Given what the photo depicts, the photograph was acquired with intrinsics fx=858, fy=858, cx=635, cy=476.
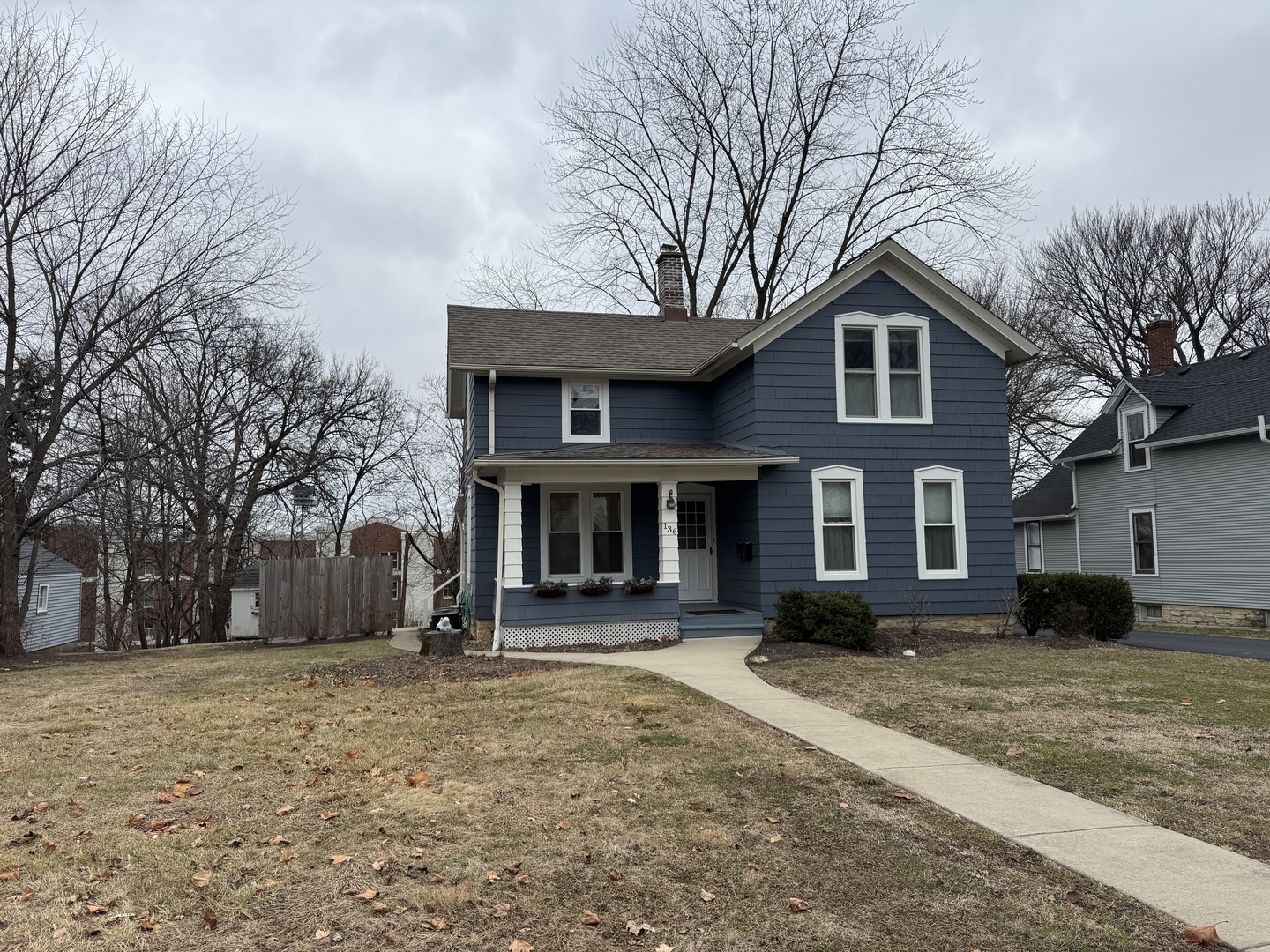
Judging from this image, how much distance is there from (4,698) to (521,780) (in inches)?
308

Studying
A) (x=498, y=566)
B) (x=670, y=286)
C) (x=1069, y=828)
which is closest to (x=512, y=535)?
(x=498, y=566)

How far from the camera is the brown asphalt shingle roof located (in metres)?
15.7

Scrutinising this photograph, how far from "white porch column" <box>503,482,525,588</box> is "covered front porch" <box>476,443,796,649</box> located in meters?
0.02

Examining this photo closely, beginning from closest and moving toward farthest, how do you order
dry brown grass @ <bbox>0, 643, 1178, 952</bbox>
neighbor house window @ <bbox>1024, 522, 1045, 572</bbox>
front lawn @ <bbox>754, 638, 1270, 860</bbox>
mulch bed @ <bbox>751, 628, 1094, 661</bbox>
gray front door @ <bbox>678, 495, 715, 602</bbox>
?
dry brown grass @ <bbox>0, 643, 1178, 952</bbox> < front lawn @ <bbox>754, 638, 1270, 860</bbox> < mulch bed @ <bbox>751, 628, 1094, 661</bbox> < gray front door @ <bbox>678, 495, 715, 602</bbox> < neighbor house window @ <bbox>1024, 522, 1045, 572</bbox>

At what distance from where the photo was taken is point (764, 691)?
9.20 meters

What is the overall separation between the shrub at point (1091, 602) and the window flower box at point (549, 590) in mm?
7896

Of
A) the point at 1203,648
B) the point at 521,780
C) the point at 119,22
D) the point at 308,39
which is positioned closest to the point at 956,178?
the point at 1203,648

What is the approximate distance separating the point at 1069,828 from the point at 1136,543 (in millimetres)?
21567

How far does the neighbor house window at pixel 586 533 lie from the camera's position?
613 inches

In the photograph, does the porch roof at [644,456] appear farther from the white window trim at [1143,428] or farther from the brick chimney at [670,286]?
the white window trim at [1143,428]

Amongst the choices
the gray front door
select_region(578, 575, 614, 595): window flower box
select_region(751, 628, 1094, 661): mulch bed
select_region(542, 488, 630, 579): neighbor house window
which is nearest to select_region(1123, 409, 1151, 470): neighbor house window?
select_region(751, 628, 1094, 661): mulch bed

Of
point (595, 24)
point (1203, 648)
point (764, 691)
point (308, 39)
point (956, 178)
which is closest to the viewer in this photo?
point (764, 691)

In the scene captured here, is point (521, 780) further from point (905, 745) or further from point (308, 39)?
point (308, 39)

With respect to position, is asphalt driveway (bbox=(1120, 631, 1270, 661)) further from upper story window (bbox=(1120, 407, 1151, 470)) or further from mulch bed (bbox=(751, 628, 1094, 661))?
upper story window (bbox=(1120, 407, 1151, 470))
